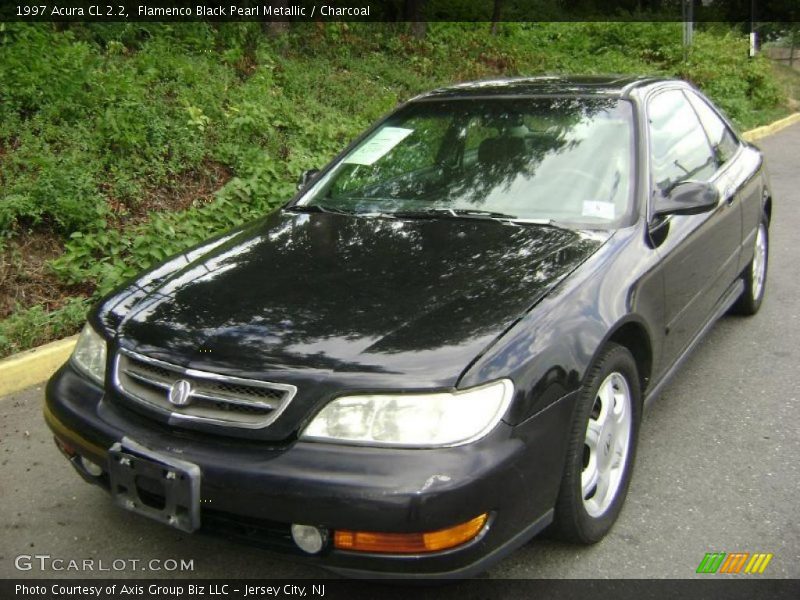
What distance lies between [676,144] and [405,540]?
260 cm

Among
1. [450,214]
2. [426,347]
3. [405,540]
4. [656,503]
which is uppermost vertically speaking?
[450,214]

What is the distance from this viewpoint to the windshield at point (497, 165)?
3467mm

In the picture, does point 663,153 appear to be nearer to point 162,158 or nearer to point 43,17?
point 162,158

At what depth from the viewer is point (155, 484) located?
2.49 metres

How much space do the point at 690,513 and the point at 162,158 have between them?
5.07m

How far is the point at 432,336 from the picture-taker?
2525 mm

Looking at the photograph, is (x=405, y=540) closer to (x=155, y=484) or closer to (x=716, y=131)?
(x=155, y=484)

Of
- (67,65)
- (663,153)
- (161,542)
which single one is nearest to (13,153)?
(67,65)

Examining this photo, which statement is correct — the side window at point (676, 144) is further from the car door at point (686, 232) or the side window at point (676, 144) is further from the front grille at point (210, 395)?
the front grille at point (210, 395)

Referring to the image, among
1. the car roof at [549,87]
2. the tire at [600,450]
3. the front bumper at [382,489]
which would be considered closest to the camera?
the front bumper at [382,489]

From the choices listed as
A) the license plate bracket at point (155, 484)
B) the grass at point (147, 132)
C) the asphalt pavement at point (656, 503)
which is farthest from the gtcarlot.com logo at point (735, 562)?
the grass at point (147, 132)

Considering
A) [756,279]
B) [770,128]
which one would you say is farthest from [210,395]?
[770,128]

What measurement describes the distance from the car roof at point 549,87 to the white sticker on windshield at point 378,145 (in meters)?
0.27

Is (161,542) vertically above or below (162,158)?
below
